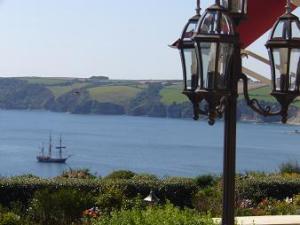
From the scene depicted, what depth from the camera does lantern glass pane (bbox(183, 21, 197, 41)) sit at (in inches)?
198

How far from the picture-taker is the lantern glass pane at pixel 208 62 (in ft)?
14.8

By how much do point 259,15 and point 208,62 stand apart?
4.05 meters

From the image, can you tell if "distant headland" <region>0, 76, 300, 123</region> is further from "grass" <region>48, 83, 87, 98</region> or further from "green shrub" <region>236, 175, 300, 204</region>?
"green shrub" <region>236, 175, 300, 204</region>

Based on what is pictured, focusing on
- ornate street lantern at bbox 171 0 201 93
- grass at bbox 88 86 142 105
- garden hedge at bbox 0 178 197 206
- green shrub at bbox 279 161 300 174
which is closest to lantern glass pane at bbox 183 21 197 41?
ornate street lantern at bbox 171 0 201 93

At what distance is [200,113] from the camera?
5.02m

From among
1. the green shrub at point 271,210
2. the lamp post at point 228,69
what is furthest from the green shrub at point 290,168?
the lamp post at point 228,69

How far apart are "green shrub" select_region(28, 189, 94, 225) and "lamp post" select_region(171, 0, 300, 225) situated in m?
7.30

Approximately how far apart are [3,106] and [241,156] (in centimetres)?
10172

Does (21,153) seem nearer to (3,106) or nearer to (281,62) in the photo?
(281,62)

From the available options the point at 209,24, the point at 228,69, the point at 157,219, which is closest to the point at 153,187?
the point at 157,219

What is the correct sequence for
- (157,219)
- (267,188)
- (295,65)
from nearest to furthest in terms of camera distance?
(295,65) < (157,219) < (267,188)

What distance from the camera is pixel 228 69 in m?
4.66

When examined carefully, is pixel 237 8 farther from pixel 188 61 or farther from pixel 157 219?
pixel 157 219

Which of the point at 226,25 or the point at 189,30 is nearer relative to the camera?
→ the point at 226,25
